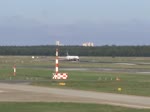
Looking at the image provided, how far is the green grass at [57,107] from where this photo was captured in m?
21.8

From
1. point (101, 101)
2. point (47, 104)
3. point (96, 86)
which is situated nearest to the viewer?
point (47, 104)

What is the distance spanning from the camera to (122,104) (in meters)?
24.5

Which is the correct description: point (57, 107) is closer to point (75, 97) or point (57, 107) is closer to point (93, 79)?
point (75, 97)

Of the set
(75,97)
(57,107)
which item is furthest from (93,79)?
(57,107)

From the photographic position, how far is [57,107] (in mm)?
22875

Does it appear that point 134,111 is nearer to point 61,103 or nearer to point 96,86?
point 61,103

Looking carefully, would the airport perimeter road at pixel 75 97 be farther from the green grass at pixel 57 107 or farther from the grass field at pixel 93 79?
the grass field at pixel 93 79

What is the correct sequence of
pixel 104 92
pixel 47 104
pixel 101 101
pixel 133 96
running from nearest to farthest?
pixel 47 104, pixel 101 101, pixel 133 96, pixel 104 92

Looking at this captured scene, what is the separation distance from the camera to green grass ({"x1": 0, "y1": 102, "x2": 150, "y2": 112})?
71.4 feet

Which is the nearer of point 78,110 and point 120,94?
point 78,110

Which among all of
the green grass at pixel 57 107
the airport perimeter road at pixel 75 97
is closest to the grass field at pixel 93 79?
the airport perimeter road at pixel 75 97

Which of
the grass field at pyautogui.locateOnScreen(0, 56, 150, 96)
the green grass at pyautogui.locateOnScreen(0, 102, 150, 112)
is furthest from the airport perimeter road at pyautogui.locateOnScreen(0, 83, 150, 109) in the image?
the grass field at pyautogui.locateOnScreen(0, 56, 150, 96)

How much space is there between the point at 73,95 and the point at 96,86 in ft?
24.3

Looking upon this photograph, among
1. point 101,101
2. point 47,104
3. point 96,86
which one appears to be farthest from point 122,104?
point 96,86
